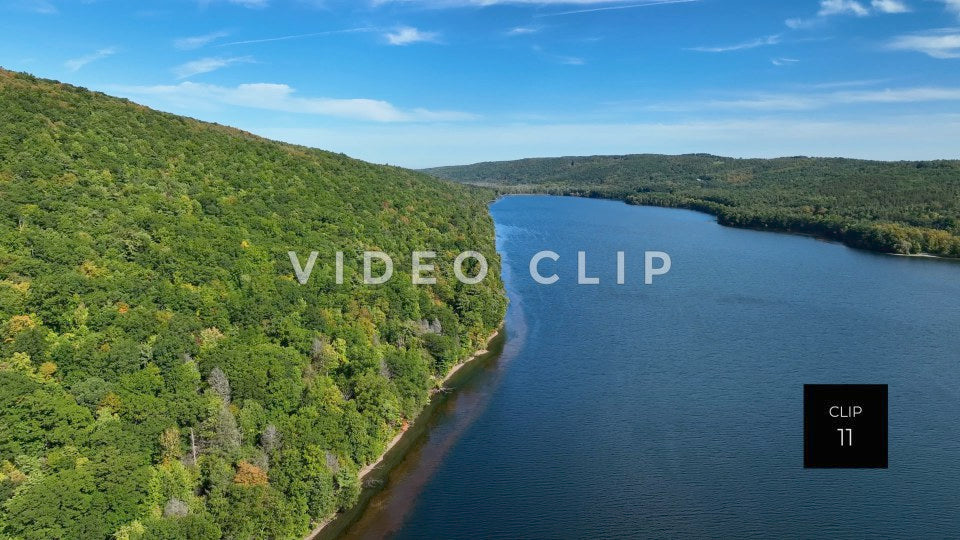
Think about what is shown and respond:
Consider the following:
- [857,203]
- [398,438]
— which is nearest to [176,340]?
[398,438]

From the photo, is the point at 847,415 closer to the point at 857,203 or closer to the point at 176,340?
the point at 176,340

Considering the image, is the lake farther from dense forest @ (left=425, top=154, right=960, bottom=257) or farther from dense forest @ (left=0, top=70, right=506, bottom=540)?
dense forest @ (left=425, top=154, right=960, bottom=257)

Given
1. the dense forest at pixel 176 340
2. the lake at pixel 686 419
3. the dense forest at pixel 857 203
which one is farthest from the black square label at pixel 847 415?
the dense forest at pixel 857 203

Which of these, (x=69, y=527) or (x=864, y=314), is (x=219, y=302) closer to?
(x=69, y=527)

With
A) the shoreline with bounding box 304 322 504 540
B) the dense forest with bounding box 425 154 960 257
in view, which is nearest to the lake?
the shoreline with bounding box 304 322 504 540

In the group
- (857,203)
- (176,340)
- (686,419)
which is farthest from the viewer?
(857,203)

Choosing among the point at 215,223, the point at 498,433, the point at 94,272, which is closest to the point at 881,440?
the point at 498,433
